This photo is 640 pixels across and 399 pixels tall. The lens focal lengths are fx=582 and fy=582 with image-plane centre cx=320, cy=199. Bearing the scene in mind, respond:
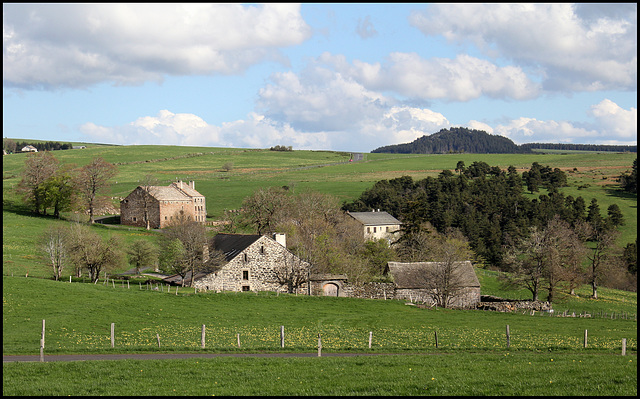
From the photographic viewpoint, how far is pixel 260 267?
58.3m

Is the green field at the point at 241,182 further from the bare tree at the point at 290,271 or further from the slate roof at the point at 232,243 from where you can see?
the bare tree at the point at 290,271

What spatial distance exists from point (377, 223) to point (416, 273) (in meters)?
47.4

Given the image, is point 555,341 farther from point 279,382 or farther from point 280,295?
point 280,295

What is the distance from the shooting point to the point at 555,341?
32.3 metres

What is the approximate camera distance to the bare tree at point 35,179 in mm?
93562

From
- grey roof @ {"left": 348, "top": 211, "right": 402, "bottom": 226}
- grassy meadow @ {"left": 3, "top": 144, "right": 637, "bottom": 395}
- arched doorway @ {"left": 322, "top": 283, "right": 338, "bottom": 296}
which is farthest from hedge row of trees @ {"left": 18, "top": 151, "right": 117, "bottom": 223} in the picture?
arched doorway @ {"left": 322, "top": 283, "right": 338, "bottom": 296}

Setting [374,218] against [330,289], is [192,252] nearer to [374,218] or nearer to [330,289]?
[330,289]

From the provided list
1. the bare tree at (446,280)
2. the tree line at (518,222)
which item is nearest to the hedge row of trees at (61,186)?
the tree line at (518,222)

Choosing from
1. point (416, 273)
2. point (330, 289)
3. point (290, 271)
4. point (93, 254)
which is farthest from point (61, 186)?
point (416, 273)

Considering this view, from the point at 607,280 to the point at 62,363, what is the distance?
84.7 m

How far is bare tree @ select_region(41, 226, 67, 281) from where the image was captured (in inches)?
2228

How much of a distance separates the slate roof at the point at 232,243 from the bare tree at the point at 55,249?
51.1ft

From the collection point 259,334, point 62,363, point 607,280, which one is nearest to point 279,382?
point 62,363

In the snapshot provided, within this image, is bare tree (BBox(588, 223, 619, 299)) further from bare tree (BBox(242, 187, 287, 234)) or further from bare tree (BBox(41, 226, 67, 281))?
bare tree (BBox(41, 226, 67, 281))
